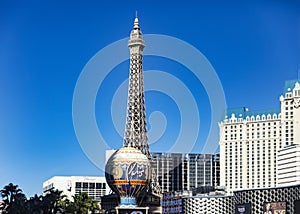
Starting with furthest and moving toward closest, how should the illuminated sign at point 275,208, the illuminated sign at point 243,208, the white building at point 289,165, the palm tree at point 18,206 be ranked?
the white building at point 289,165
the illuminated sign at point 243,208
the palm tree at point 18,206
the illuminated sign at point 275,208

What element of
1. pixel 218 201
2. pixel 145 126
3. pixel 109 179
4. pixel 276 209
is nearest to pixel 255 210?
pixel 276 209

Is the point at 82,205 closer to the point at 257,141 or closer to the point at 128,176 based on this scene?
the point at 128,176

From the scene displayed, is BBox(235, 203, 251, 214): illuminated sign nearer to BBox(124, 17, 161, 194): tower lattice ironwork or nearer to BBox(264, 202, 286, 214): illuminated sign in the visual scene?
BBox(264, 202, 286, 214): illuminated sign

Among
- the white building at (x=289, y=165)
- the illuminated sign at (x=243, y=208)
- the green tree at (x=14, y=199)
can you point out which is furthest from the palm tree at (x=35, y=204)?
the white building at (x=289, y=165)

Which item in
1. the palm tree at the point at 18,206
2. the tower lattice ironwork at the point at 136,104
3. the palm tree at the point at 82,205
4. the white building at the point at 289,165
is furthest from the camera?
the white building at the point at 289,165

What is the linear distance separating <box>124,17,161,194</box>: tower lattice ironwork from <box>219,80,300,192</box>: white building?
2598 cm

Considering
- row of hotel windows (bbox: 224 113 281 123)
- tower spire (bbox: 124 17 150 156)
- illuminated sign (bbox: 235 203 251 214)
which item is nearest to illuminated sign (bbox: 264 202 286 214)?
illuminated sign (bbox: 235 203 251 214)

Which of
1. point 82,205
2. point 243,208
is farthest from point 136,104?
point 243,208

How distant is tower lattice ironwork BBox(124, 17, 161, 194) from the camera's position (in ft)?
470

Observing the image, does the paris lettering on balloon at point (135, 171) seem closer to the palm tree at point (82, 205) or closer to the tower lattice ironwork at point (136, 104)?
the palm tree at point (82, 205)

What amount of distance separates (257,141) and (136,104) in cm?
3645

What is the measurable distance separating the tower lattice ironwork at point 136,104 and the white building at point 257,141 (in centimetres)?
2598

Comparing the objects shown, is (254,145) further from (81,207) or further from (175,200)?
(81,207)

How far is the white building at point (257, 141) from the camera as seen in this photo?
159 meters
